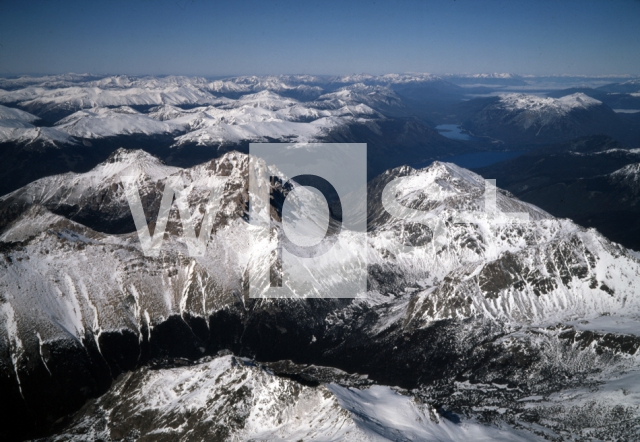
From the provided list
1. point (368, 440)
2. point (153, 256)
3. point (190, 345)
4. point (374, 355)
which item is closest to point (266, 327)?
point (190, 345)

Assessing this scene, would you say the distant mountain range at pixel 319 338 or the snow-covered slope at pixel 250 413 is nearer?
the snow-covered slope at pixel 250 413

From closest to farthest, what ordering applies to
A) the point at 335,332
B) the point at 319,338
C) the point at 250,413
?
the point at 250,413 < the point at 319,338 < the point at 335,332

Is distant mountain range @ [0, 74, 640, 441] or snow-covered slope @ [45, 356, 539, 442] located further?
distant mountain range @ [0, 74, 640, 441]

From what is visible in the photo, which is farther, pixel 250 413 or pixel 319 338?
pixel 319 338

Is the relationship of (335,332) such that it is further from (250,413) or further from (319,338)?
(250,413)

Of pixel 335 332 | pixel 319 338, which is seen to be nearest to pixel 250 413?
pixel 319 338

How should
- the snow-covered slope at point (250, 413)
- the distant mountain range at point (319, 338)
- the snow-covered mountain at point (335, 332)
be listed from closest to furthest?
the snow-covered slope at point (250, 413) → the distant mountain range at point (319, 338) → the snow-covered mountain at point (335, 332)

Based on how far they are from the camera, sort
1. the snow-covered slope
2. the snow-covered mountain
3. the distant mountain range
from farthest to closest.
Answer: the snow-covered mountain, the distant mountain range, the snow-covered slope

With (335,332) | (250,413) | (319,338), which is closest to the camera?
(250,413)
